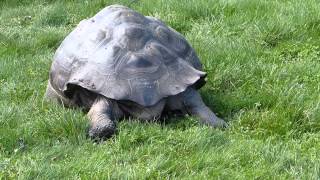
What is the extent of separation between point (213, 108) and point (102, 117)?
1.11m

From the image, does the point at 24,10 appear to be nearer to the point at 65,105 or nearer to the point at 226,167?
the point at 65,105

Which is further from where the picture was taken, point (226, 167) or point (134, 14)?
point (134, 14)

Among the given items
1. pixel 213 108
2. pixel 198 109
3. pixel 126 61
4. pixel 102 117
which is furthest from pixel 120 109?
pixel 213 108

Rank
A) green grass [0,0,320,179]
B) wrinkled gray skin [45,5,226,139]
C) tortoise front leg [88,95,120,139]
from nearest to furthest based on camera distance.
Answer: green grass [0,0,320,179] → tortoise front leg [88,95,120,139] → wrinkled gray skin [45,5,226,139]

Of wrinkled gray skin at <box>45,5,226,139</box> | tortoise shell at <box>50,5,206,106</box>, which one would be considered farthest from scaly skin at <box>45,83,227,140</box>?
tortoise shell at <box>50,5,206,106</box>

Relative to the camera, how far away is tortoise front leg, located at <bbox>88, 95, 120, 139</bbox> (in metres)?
5.21

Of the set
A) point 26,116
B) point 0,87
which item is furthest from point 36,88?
point 26,116

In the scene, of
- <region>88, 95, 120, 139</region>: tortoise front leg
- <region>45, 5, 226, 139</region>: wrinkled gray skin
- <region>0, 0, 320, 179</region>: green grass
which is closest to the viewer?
<region>0, 0, 320, 179</region>: green grass

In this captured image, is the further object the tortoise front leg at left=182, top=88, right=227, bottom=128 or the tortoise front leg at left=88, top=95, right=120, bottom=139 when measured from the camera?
the tortoise front leg at left=182, top=88, right=227, bottom=128

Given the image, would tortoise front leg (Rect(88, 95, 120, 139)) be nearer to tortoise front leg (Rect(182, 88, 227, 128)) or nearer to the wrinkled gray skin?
the wrinkled gray skin

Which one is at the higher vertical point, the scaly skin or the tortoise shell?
the tortoise shell

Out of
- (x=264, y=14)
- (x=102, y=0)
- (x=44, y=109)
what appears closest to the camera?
(x=44, y=109)

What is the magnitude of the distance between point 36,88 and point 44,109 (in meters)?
0.71

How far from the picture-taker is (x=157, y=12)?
8.48 meters
